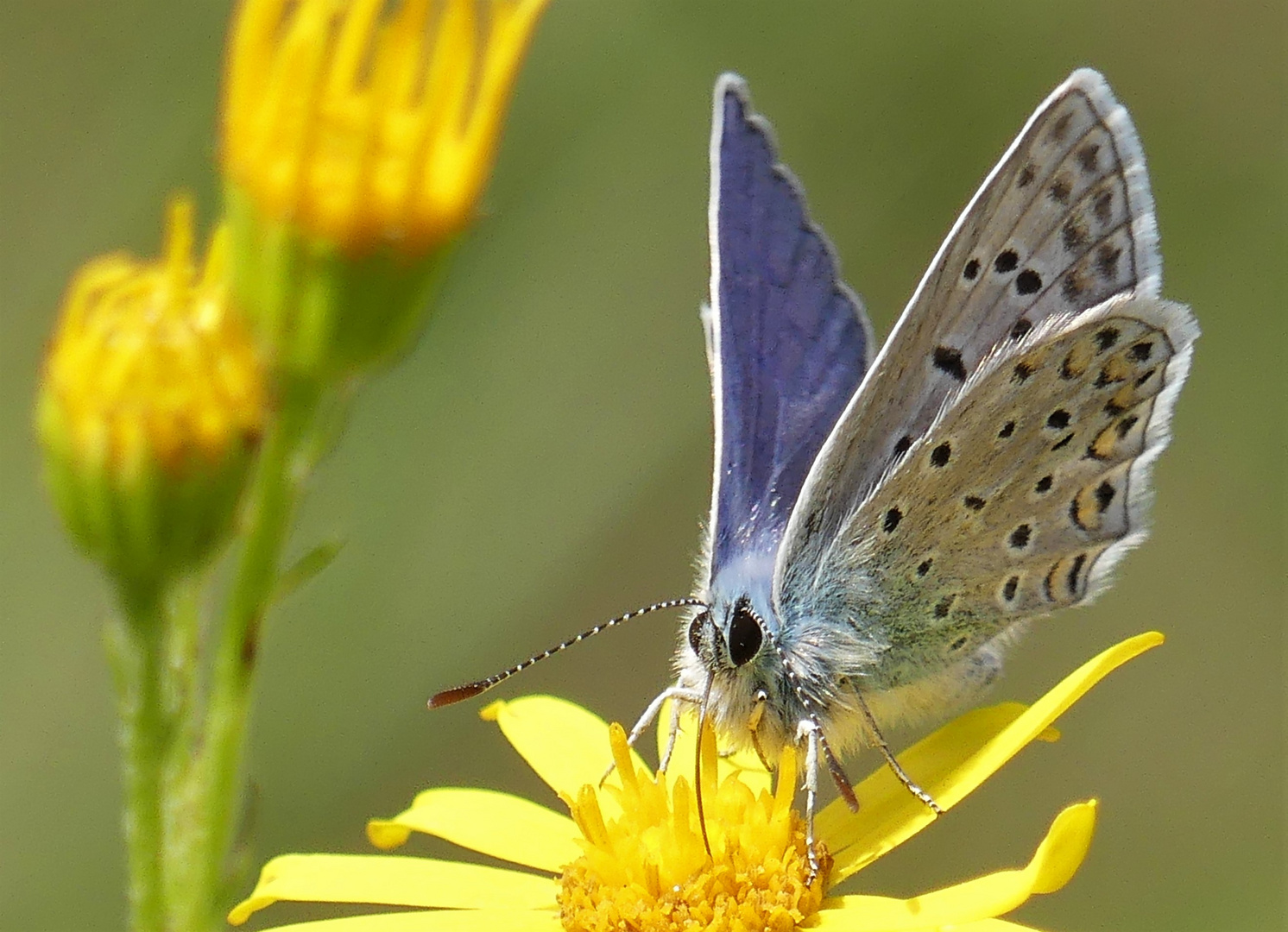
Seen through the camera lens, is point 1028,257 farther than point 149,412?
Yes

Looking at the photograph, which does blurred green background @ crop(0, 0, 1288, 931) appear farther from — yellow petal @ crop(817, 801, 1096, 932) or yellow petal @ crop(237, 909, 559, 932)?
yellow petal @ crop(817, 801, 1096, 932)

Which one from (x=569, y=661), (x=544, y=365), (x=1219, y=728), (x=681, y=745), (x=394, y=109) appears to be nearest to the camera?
(x=394, y=109)

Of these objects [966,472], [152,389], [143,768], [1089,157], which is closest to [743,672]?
[966,472]

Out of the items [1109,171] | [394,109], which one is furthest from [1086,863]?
[394,109]

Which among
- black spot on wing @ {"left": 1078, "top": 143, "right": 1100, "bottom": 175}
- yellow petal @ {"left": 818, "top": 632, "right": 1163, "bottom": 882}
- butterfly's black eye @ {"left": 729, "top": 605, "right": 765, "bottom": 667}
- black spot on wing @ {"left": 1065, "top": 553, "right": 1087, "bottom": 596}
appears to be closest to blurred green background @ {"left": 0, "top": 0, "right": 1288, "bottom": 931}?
yellow petal @ {"left": 818, "top": 632, "right": 1163, "bottom": 882}

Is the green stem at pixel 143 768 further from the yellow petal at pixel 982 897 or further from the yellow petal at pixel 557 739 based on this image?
the yellow petal at pixel 557 739

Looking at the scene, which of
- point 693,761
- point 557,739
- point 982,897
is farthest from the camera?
point 557,739

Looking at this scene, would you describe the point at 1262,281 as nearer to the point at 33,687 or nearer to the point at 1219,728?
the point at 1219,728

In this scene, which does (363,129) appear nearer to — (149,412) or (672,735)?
(149,412)
